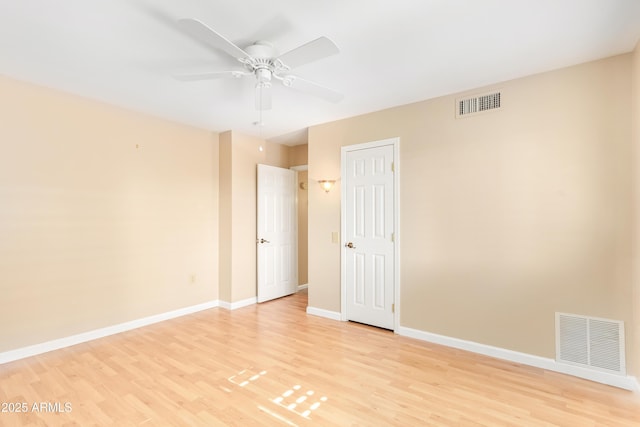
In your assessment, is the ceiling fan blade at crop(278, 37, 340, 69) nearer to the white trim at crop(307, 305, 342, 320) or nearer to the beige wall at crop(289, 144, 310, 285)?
the white trim at crop(307, 305, 342, 320)

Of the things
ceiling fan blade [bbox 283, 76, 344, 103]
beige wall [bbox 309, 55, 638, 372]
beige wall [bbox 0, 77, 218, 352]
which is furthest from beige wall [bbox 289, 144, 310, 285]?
ceiling fan blade [bbox 283, 76, 344, 103]

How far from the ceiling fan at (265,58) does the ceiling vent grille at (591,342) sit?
2853mm

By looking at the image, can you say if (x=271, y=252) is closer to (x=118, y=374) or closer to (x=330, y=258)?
(x=330, y=258)

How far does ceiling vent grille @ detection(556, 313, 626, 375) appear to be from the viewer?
2.50 m

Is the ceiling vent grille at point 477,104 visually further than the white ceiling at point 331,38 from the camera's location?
Yes

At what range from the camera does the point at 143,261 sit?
3941 millimetres

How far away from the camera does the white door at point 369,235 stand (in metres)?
3.72

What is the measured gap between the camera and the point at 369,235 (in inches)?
153

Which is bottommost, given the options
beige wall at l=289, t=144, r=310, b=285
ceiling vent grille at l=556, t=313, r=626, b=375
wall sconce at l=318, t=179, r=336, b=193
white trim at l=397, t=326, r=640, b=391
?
white trim at l=397, t=326, r=640, b=391

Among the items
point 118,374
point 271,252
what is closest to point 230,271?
point 271,252

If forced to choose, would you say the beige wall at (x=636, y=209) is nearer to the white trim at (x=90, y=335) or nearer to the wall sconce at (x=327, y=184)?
the wall sconce at (x=327, y=184)

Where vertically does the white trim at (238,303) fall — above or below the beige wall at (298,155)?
below

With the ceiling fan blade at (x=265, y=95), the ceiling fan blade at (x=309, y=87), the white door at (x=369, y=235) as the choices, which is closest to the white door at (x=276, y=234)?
the white door at (x=369, y=235)

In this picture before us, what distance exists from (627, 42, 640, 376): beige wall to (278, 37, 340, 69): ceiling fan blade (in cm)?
237
